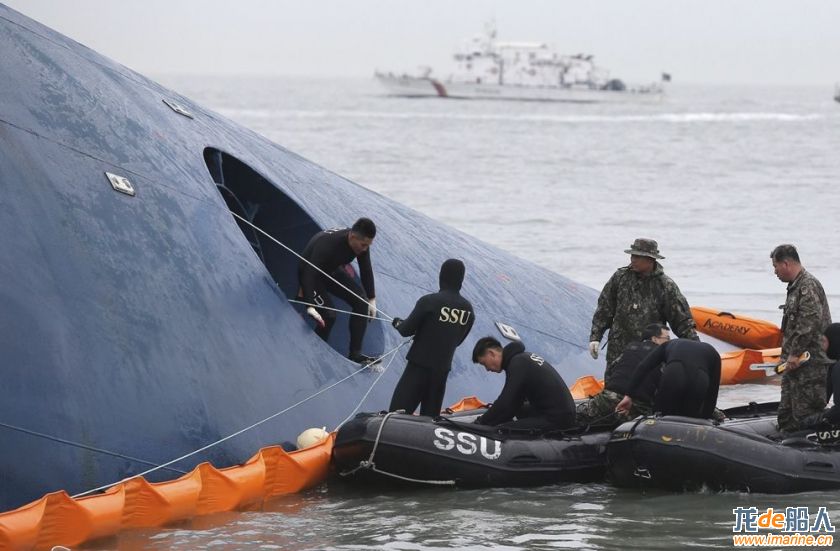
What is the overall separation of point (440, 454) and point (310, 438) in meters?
1.19

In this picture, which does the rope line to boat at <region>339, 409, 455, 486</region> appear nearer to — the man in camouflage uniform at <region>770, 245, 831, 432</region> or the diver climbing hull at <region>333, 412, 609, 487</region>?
the diver climbing hull at <region>333, 412, 609, 487</region>

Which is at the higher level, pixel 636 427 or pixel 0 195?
pixel 0 195

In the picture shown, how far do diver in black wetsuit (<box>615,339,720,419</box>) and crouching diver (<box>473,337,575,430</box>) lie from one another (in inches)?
33.7

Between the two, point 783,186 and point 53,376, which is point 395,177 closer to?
point 783,186

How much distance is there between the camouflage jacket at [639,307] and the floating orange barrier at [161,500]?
3.10 m

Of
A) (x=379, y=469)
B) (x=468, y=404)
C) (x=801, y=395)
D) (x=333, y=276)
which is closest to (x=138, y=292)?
(x=333, y=276)

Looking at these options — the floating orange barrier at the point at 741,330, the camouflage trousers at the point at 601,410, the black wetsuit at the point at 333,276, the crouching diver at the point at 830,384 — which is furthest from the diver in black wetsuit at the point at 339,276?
the floating orange barrier at the point at 741,330

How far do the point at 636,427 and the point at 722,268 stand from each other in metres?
19.9

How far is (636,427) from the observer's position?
11570mm

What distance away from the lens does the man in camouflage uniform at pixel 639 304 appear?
42.3 feet

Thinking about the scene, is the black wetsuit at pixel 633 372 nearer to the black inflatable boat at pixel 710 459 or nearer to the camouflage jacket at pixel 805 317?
the black inflatable boat at pixel 710 459

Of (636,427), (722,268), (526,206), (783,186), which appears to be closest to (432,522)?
(636,427)

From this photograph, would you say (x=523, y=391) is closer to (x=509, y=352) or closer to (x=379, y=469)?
(x=509, y=352)

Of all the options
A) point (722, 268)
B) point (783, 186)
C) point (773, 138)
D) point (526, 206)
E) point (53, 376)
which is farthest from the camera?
point (773, 138)
